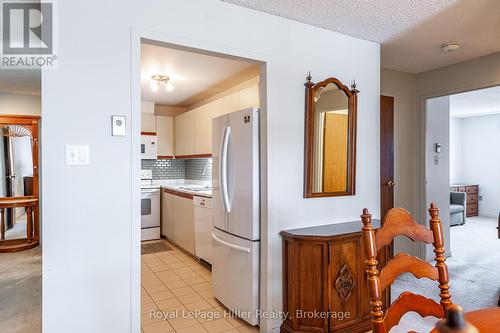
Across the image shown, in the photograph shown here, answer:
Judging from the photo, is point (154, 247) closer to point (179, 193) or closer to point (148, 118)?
point (179, 193)

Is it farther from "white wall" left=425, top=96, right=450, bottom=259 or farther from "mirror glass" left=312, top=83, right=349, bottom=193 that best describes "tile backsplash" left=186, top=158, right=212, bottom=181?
"white wall" left=425, top=96, right=450, bottom=259

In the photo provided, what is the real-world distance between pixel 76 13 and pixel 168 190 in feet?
11.8

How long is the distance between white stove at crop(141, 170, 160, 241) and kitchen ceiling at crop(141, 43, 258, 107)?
1624mm

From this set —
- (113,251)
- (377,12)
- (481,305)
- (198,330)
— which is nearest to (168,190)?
(198,330)

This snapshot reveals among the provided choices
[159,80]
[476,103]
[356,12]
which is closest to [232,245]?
[356,12]

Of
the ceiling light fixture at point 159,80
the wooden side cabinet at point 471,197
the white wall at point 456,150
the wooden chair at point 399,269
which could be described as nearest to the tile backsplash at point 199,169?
the ceiling light fixture at point 159,80

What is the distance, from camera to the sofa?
640 centimetres

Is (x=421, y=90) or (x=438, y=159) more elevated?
A: (x=421, y=90)

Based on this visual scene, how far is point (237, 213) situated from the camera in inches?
103

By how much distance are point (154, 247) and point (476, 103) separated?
21.8 ft

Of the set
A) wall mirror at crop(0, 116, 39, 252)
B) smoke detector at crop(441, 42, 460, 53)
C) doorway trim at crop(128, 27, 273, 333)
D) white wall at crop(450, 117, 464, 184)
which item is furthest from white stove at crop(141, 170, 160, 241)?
white wall at crop(450, 117, 464, 184)

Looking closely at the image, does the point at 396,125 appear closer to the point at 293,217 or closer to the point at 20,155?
the point at 293,217

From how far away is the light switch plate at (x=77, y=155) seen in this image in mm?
1754

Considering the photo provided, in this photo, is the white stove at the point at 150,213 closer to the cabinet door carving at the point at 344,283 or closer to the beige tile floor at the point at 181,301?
the beige tile floor at the point at 181,301
